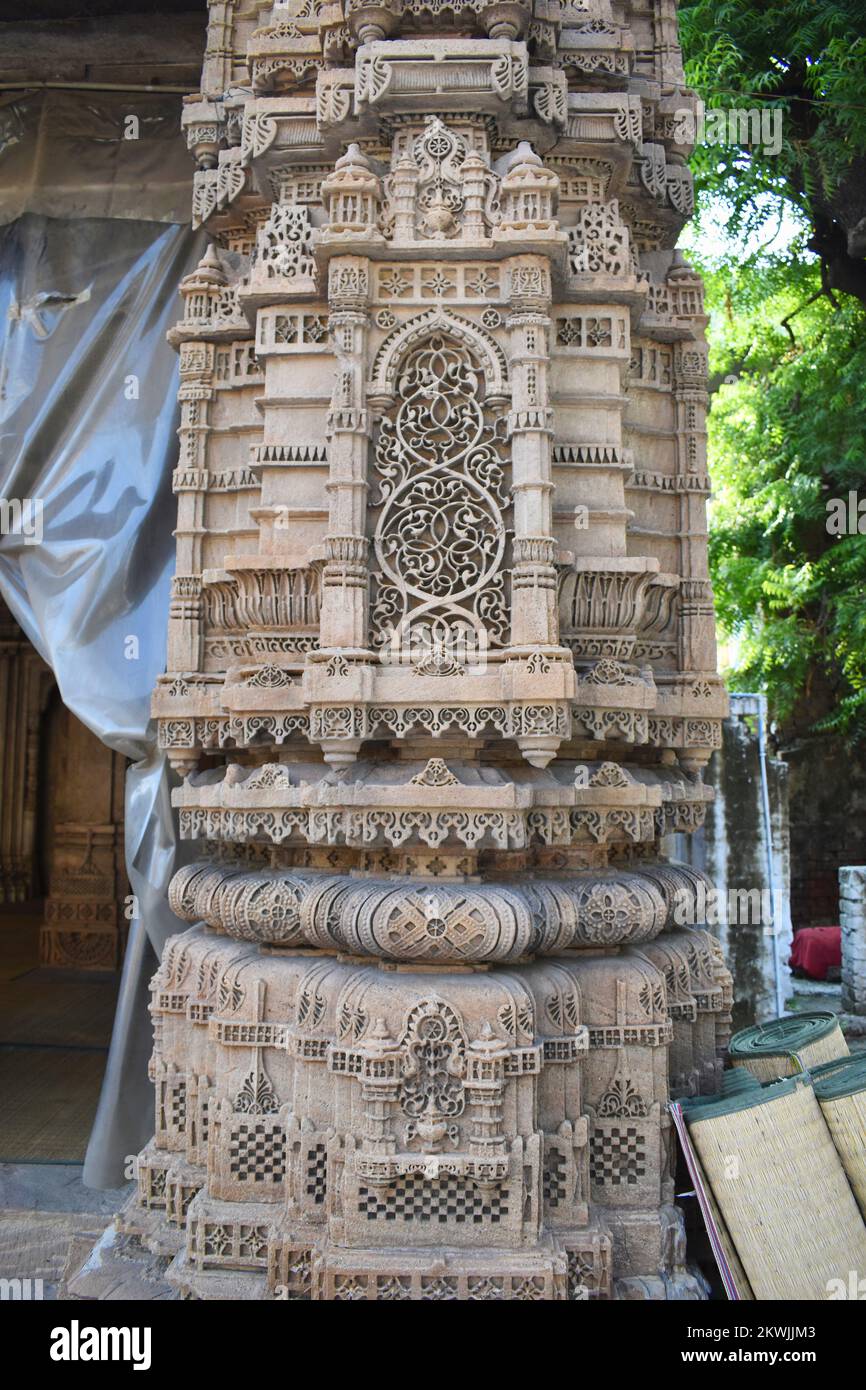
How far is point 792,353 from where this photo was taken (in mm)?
16844

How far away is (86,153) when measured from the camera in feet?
23.2

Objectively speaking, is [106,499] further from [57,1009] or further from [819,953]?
[819,953]

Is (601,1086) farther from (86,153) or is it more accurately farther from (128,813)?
(86,153)

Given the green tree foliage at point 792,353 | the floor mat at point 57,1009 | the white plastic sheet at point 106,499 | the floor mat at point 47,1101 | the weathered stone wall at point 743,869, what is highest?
the green tree foliage at point 792,353

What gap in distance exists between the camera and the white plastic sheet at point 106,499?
6113 millimetres

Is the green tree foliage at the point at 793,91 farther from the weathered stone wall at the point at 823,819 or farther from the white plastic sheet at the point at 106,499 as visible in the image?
the white plastic sheet at the point at 106,499

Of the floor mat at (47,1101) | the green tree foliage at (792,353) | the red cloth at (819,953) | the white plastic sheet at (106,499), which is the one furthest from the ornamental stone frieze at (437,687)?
the red cloth at (819,953)

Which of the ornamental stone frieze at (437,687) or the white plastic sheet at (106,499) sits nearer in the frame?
the ornamental stone frieze at (437,687)

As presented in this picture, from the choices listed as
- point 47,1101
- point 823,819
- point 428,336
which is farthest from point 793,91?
point 47,1101

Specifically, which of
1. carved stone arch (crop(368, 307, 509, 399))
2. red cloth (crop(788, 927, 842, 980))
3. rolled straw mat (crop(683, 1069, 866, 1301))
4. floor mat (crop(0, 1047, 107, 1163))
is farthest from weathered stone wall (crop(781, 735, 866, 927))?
carved stone arch (crop(368, 307, 509, 399))

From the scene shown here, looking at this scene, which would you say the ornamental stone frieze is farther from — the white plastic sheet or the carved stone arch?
the white plastic sheet
